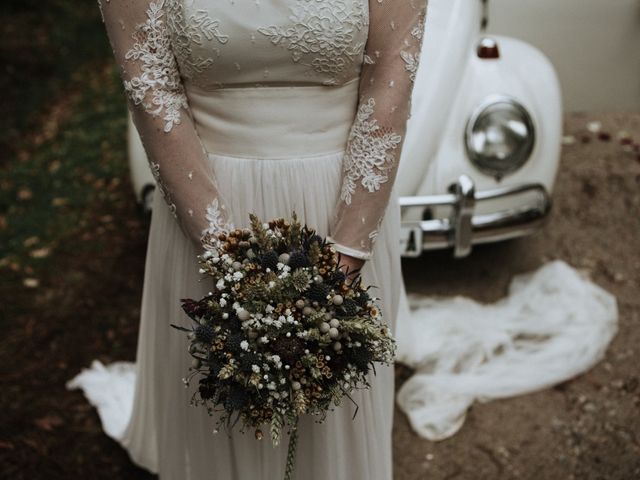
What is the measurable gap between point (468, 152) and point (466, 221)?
1.08ft

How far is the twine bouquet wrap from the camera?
1415 mm

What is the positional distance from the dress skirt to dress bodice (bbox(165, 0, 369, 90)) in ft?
0.30

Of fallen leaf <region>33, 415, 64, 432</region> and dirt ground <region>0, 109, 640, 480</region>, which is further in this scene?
fallen leaf <region>33, 415, 64, 432</region>

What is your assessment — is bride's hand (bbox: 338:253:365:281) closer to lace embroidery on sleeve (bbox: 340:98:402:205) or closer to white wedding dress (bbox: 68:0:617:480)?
white wedding dress (bbox: 68:0:617:480)

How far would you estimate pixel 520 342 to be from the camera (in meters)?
3.20

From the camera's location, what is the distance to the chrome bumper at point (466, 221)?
2779 millimetres

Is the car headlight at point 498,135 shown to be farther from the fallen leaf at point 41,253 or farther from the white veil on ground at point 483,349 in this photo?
the fallen leaf at point 41,253

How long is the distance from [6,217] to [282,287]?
378 cm

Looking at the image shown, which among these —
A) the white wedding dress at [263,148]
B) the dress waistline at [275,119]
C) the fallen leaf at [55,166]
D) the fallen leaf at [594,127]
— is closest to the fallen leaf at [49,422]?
the white wedding dress at [263,148]

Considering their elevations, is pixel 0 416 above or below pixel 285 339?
below

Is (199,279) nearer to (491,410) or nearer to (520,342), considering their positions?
(491,410)

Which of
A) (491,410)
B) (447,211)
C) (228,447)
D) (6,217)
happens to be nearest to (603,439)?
(491,410)

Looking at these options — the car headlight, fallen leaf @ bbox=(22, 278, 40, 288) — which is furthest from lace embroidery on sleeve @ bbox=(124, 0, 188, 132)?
fallen leaf @ bbox=(22, 278, 40, 288)

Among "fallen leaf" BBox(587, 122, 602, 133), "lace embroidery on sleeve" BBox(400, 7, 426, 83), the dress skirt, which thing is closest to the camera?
A: "lace embroidery on sleeve" BBox(400, 7, 426, 83)
